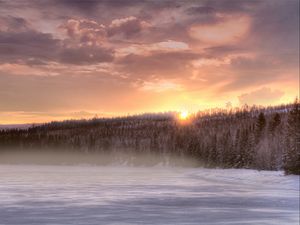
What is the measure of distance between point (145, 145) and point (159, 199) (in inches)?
5706

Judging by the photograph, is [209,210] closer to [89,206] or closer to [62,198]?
[89,206]

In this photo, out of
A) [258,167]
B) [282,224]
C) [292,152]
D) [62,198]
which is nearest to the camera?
[282,224]

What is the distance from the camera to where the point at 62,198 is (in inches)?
1572

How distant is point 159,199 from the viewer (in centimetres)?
4094

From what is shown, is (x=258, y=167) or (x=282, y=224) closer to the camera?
(x=282, y=224)

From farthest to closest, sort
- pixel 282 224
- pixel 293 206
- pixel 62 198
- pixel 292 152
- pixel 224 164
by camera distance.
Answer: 1. pixel 224 164
2. pixel 292 152
3. pixel 62 198
4. pixel 293 206
5. pixel 282 224

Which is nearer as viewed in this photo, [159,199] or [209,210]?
[209,210]

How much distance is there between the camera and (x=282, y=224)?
88.3ft

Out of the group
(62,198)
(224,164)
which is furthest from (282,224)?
(224,164)

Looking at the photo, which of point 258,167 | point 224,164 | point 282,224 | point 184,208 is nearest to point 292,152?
point 258,167

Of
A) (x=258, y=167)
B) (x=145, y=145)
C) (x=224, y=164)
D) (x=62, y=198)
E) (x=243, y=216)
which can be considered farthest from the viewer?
(x=145, y=145)

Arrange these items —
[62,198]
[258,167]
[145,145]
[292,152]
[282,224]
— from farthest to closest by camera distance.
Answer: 1. [145,145]
2. [258,167]
3. [292,152]
4. [62,198]
5. [282,224]

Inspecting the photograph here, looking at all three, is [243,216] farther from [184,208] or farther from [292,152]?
[292,152]

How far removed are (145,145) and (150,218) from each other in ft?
516
